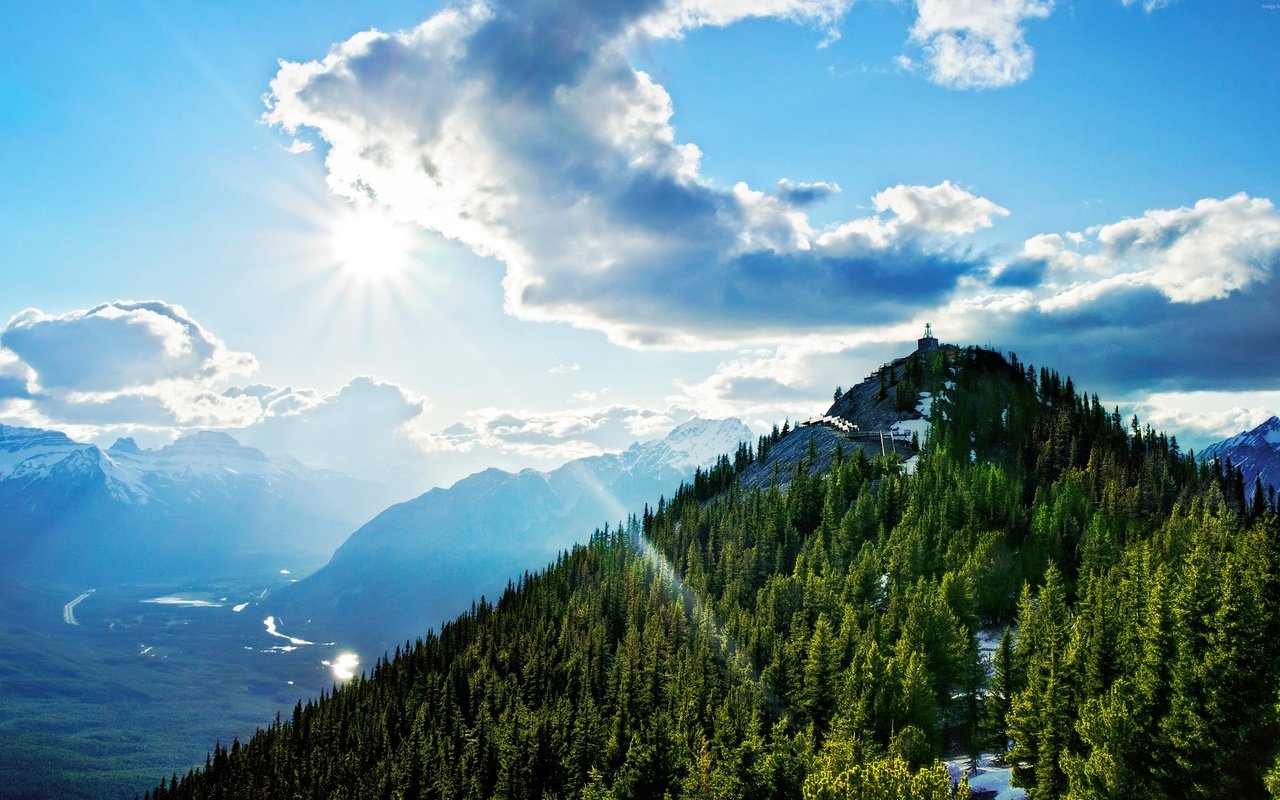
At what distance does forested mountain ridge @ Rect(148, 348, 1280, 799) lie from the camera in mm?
63531

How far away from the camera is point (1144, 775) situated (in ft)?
205

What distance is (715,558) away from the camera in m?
178

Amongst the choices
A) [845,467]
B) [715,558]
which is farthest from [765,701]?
[845,467]

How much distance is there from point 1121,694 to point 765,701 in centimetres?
4716

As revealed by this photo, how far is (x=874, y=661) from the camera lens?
9300cm

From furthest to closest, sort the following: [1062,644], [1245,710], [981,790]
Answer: [1062,644] → [981,790] → [1245,710]

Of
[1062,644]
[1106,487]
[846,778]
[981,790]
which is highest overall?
[1106,487]

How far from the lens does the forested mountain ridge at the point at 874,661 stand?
208 feet

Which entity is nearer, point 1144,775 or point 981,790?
point 1144,775

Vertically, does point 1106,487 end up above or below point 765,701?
above

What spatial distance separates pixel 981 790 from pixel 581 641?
92.2m

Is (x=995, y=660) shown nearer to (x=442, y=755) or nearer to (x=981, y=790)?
(x=981, y=790)

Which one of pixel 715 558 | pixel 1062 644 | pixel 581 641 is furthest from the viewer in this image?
pixel 715 558

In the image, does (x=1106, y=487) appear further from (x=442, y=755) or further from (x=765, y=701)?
(x=442, y=755)
